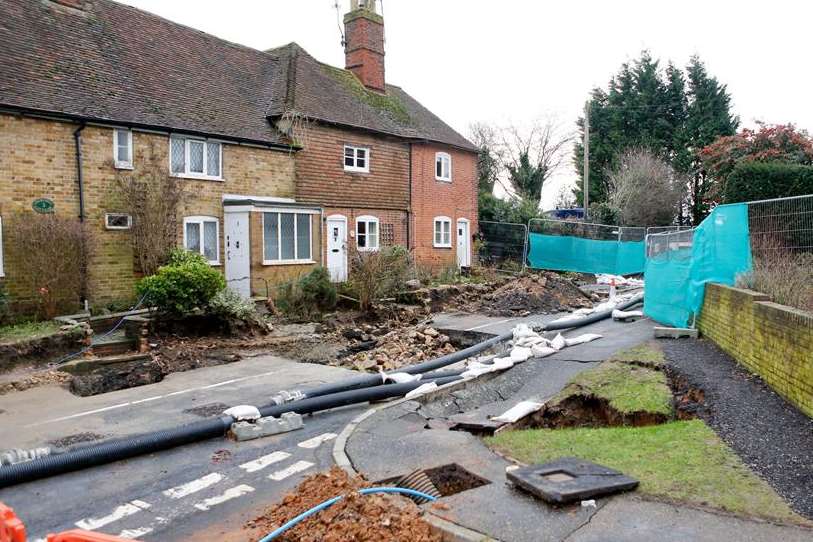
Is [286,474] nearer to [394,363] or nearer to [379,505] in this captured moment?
[379,505]

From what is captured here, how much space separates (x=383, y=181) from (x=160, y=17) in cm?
975

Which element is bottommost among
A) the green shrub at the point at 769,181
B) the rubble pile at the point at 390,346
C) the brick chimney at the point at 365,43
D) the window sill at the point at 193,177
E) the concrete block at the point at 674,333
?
the rubble pile at the point at 390,346

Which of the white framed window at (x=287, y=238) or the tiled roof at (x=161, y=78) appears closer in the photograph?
the tiled roof at (x=161, y=78)

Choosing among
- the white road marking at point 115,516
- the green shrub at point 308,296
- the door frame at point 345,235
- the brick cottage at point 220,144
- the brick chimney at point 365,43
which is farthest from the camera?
the brick chimney at point 365,43

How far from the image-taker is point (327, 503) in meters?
5.00

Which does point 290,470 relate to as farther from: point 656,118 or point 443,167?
point 656,118

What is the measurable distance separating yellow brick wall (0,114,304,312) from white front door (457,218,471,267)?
12.1 metres

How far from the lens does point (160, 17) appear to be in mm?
21094

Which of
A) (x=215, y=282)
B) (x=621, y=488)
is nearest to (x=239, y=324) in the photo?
(x=215, y=282)

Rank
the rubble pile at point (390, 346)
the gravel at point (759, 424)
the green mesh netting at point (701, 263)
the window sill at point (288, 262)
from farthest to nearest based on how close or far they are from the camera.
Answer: the window sill at point (288, 262)
the rubble pile at point (390, 346)
the green mesh netting at point (701, 263)
the gravel at point (759, 424)

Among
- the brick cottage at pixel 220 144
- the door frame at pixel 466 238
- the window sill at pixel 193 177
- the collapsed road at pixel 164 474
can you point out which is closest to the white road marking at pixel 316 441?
the collapsed road at pixel 164 474

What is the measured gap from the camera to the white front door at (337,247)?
853 inches

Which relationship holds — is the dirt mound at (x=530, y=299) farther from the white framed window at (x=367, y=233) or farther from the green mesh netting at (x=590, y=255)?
the white framed window at (x=367, y=233)

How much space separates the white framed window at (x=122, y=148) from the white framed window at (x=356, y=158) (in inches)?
322
